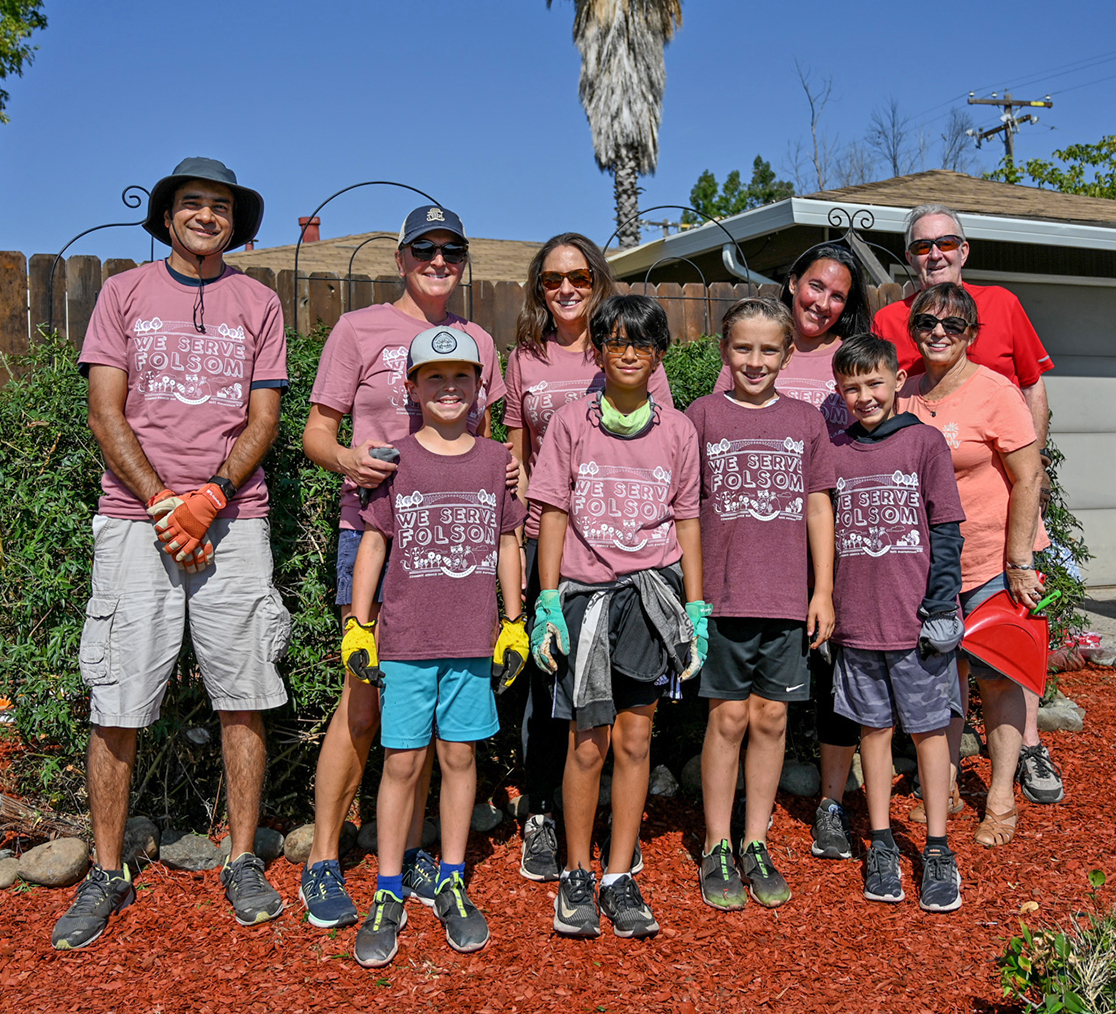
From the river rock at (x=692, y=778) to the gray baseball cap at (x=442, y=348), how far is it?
219cm

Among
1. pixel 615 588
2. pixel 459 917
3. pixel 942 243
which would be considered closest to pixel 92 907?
pixel 459 917

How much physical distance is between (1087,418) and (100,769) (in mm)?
9952

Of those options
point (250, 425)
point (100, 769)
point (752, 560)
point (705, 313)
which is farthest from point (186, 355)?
point (705, 313)

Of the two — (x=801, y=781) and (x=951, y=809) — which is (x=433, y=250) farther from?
(x=951, y=809)

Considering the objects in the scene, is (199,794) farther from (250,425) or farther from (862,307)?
(862,307)

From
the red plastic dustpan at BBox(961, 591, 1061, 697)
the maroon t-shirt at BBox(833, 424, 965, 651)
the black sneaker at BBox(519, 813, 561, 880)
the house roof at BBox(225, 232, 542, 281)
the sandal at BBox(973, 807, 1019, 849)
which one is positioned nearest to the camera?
the maroon t-shirt at BBox(833, 424, 965, 651)

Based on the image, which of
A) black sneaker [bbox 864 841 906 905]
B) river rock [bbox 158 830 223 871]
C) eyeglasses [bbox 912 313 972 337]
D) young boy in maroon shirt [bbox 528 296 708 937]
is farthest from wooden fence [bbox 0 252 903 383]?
black sneaker [bbox 864 841 906 905]

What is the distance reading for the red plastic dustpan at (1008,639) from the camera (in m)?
3.58

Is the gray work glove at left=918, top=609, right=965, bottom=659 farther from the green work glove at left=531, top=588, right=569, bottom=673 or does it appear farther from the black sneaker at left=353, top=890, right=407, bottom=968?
the black sneaker at left=353, top=890, right=407, bottom=968

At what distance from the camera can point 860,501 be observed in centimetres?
342

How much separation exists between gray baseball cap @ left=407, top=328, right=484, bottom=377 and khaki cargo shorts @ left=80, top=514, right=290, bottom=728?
0.90m

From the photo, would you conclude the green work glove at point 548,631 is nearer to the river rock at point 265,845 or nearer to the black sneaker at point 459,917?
the black sneaker at point 459,917

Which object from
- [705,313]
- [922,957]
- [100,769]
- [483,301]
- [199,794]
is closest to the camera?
[922,957]

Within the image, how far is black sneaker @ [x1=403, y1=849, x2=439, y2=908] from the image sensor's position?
10.6 ft
